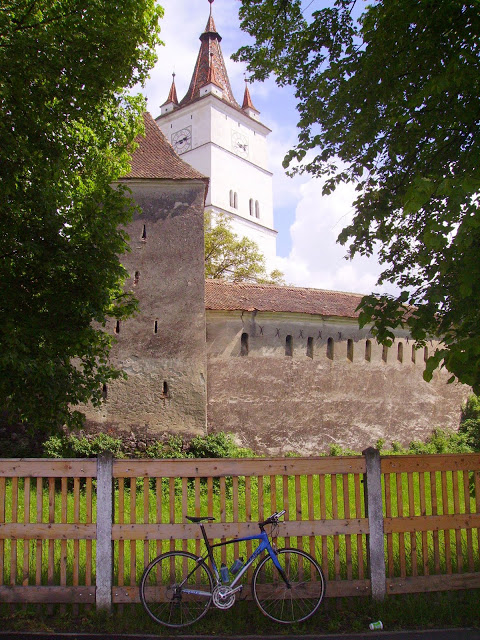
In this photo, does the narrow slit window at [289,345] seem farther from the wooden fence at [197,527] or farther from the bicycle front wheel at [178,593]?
the bicycle front wheel at [178,593]

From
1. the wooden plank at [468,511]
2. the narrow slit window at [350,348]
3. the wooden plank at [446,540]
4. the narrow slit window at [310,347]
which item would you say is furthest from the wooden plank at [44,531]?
the narrow slit window at [350,348]

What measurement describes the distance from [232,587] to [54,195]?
5236 mm

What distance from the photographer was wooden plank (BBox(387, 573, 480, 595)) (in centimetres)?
523

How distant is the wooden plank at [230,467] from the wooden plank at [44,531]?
57cm

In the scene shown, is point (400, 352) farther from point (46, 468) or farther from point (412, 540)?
point (46, 468)

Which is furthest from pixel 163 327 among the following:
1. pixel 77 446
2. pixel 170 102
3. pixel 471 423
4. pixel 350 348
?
pixel 170 102

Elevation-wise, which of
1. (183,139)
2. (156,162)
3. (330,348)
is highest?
(183,139)

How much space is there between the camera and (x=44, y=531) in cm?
516

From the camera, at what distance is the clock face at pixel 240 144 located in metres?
51.5

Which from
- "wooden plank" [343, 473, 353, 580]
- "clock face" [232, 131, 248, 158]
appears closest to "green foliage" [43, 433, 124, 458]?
"wooden plank" [343, 473, 353, 580]

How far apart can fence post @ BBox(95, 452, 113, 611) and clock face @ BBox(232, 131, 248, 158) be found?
49.2m

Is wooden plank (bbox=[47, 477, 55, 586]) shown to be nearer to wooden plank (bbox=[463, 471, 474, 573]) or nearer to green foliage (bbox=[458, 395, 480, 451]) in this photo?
wooden plank (bbox=[463, 471, 474, 573])

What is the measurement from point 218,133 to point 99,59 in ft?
144

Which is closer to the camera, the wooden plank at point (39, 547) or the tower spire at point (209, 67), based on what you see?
→ the wooden plank at point (39, 547)
